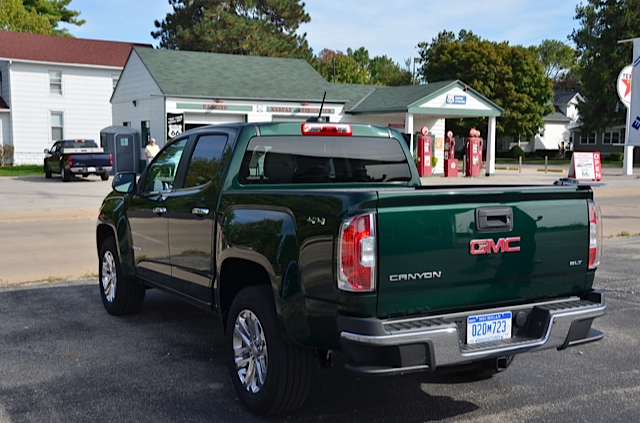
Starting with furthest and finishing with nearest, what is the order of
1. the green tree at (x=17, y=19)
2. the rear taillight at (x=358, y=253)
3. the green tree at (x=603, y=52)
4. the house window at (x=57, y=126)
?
the green tree at (x=17, y=19) < the green tree at (x=603, y=52) < the house window at (x=57, y=126) < the rear taillight at (x=358, y=253)

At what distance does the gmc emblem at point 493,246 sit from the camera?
4.00 meters

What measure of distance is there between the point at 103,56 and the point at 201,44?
10.7m

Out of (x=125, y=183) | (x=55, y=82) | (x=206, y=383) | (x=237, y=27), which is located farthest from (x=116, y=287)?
(x=237, y=27)

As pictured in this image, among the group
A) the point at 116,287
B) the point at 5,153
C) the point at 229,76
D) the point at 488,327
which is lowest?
the point at 116,287

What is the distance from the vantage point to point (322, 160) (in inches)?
223

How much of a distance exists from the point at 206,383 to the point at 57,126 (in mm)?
40880

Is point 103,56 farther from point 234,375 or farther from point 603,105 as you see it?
point 234,375

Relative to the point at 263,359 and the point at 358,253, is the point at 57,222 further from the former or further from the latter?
the point at 358,253

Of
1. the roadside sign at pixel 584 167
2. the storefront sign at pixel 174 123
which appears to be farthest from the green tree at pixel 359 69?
the roadside sign at pixel 584 167

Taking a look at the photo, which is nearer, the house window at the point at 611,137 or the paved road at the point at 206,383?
the paved road at the point at 206,383

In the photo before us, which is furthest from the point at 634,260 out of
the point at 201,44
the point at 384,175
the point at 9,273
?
the point at 201,44

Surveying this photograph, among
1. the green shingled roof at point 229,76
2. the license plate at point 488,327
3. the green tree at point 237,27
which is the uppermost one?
the green tree at point 237,27

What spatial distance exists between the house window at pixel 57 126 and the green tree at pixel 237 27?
13692 millimetres

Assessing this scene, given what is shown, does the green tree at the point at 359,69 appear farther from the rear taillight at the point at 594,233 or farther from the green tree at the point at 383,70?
the rear taillight at the point at 594,233
